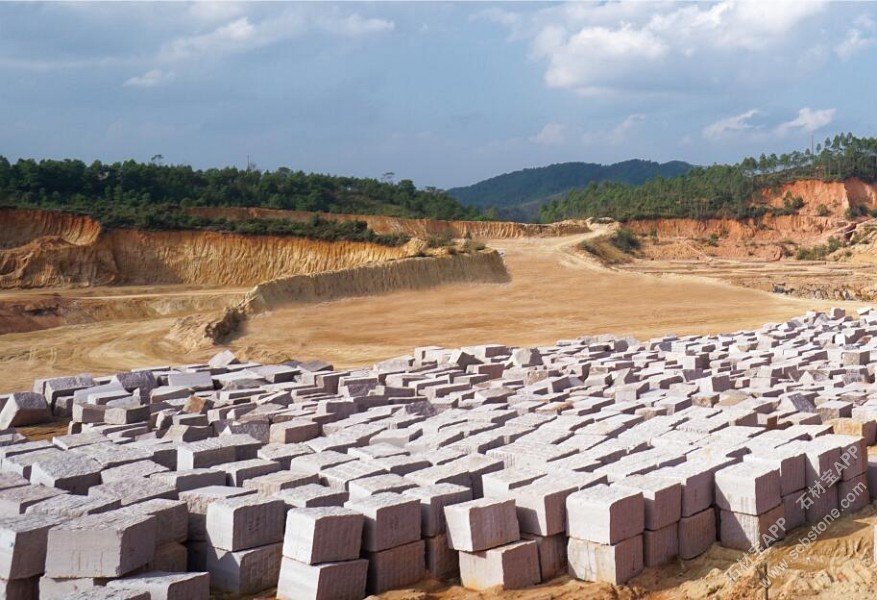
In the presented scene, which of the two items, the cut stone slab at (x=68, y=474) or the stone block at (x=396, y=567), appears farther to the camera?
the cut stone slab at (x=68, y=474)

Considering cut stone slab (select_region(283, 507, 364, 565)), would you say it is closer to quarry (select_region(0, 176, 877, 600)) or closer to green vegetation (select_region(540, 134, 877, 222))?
quarry (select_region(0, 176, 877, 600))

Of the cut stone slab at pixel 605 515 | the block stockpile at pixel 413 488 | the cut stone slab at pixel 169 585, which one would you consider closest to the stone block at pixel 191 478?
the block stockpile at pixel 413 488

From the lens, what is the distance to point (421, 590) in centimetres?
541

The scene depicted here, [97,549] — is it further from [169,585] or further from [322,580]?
[322,580]

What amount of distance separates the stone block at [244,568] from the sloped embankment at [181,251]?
24115mm

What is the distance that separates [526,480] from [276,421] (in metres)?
3.98

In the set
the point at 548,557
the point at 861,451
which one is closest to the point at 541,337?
the point at 861,451

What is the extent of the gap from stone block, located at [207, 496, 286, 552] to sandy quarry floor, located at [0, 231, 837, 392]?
39.8 ft

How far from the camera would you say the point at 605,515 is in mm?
5277

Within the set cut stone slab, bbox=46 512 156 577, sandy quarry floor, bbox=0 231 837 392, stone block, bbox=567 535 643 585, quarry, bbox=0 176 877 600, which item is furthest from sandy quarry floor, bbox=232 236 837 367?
cut stone slab, bbox=46 512 156 577

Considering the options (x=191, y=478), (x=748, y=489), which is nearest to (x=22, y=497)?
(x=191, y=478)

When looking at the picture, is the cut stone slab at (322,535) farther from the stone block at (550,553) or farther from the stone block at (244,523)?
the stone block at (550,553)

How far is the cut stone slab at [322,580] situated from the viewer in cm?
505

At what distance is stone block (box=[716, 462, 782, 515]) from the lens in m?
5.77
